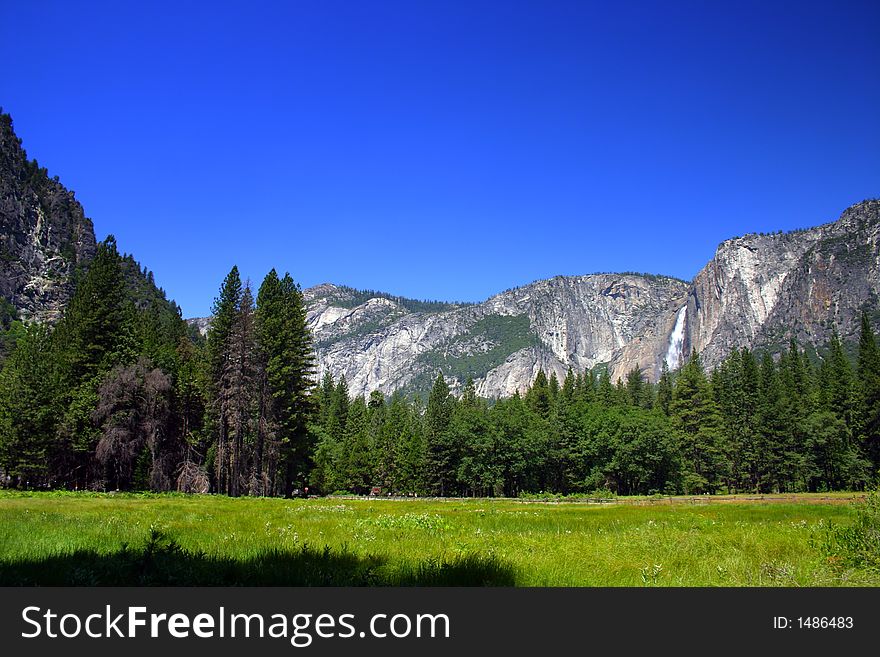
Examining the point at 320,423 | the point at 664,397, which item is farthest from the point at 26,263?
the point at 664,397

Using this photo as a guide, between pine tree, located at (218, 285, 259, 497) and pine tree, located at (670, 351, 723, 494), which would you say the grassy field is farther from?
pine tree, located at (670, 351, 723, 494)

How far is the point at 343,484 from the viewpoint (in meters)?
87.9

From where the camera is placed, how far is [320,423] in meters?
108

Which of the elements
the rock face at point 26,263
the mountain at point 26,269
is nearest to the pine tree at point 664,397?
the mountain at point 26,269

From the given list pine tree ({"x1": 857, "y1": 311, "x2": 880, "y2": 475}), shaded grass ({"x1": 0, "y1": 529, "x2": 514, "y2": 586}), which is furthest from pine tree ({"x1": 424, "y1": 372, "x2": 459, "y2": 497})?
shaded grass ({"x1": 0, "y1": 529, "x2": 514, "y2": 586})

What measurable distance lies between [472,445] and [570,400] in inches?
1058

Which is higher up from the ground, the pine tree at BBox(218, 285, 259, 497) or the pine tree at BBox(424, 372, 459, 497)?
the pine tree at BBox(218, 285, 259, 497)

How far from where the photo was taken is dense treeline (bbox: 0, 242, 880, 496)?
149ft

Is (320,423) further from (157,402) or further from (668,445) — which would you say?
(157,402)

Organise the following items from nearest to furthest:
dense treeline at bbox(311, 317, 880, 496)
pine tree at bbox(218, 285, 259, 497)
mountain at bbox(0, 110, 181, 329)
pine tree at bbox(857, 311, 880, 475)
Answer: pine tree at bbox(218, 285, 259, 497)
pine tree at bbox(857, 311, 880, 475)
dense treeline at bbox(311, 317, 880, 496)
mountain at bbox(0, 110, 181, 329)

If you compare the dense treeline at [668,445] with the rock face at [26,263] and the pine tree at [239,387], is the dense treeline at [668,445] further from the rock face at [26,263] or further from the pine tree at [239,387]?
the rock face at [26,263]
